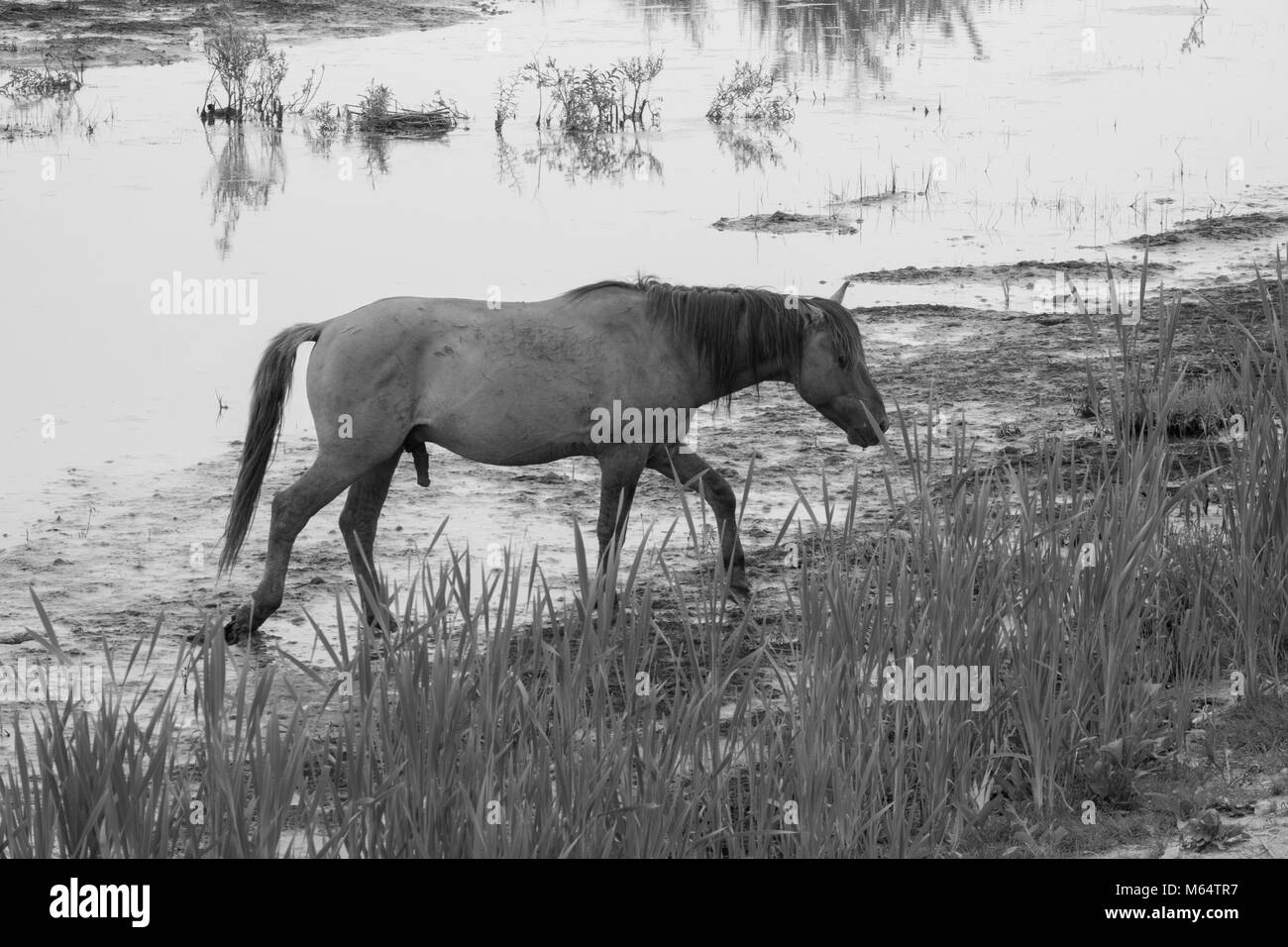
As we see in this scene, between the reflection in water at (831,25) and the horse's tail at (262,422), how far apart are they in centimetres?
1619

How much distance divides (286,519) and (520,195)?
8816 mm

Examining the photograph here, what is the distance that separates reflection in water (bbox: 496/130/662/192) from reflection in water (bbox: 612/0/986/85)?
5110 millimetres

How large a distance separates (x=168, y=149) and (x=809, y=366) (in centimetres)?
1169

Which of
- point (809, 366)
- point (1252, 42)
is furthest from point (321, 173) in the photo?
point (1252, 42)

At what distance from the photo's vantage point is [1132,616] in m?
4.59

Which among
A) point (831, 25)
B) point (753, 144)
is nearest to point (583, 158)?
point (753, 144)

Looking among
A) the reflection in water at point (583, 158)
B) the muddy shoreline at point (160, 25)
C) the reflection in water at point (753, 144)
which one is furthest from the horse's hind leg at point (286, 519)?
the muddy shoreline at point (160, 25)

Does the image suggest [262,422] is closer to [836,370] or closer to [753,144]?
[836,370]

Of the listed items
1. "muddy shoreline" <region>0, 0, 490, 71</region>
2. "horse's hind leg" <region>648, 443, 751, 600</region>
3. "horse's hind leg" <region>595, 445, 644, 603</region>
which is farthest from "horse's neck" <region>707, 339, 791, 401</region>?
"muddy shoreline" <region>0, 0, 490, 71</region>

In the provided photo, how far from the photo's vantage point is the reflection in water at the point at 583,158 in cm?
1545

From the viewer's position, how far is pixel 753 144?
56.0 ft

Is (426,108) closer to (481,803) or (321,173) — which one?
(321,173)

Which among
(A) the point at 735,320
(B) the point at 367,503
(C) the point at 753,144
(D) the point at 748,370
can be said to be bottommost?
(B) the point at 367,503

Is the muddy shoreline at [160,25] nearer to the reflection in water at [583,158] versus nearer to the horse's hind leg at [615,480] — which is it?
the reflection in water at [583,158]
